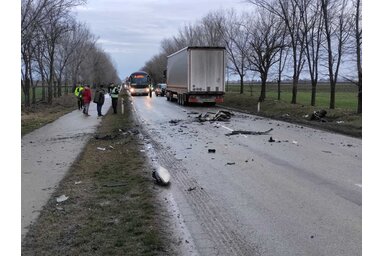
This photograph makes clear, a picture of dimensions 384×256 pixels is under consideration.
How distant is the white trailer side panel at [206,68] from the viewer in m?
31.3

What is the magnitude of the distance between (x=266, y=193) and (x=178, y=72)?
28725 mm

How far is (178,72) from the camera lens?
35.5 metres

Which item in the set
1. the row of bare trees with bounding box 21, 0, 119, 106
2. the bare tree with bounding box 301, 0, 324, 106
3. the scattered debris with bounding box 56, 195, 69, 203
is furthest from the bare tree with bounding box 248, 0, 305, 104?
the scattered debris with bounding box 56, 195, 69, 203

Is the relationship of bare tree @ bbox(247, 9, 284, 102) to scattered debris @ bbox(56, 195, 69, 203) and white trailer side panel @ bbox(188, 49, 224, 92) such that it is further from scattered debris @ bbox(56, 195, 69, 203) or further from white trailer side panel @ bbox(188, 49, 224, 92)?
scattered debris @ bbox(56, 195, 69, 203)

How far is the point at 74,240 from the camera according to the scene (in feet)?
16.6

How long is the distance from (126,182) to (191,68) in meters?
23.5

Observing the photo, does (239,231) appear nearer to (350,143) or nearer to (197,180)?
(197,180)

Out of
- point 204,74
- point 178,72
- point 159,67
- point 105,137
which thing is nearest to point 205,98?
point 204,74

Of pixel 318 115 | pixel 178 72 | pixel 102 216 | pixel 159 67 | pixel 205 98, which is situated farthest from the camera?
pixel 159 67

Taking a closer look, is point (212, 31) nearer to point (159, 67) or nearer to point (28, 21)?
point (28, 21)

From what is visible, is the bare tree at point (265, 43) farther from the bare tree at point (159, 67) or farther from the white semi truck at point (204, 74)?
the bare tree at point (159, 67)

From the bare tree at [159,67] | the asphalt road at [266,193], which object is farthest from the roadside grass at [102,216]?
the bare tree at [159,67]

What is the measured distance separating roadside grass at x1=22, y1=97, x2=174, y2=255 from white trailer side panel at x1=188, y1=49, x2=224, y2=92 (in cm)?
2146

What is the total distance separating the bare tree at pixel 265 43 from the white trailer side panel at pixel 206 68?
3016 mm
